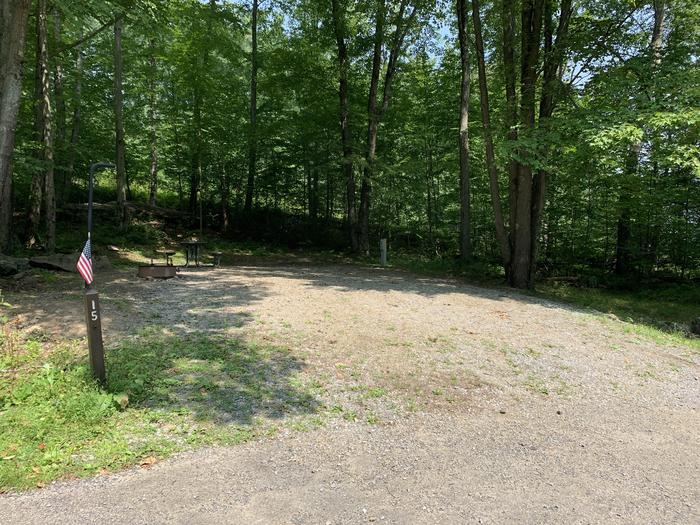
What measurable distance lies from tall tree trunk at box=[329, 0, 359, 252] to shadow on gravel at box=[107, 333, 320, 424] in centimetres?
1132

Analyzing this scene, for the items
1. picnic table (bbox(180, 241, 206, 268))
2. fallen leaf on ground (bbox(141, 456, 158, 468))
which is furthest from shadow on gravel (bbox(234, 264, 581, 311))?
fallen leaf on ground (bbox(141, 456, 158, 468))

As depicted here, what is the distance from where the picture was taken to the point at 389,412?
3943 mm

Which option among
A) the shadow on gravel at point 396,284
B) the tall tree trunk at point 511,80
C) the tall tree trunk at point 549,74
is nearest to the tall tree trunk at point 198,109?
the shadow on gravel at point 396,284

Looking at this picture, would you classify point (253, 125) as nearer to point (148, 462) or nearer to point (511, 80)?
point (511, 80)

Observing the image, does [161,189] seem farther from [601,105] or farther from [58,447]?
[58,447]

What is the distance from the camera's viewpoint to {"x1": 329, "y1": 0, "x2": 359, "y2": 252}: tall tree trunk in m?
15.4

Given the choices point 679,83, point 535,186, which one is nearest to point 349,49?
point 535,186

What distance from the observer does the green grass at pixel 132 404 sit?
2.99 metres

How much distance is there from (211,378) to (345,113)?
45.2 feet

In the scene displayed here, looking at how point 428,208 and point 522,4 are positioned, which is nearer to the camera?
point 522,4

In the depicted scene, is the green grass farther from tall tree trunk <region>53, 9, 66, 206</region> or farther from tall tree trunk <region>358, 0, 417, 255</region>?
tall tree trunk <region>358, 0, 417, 255</region>

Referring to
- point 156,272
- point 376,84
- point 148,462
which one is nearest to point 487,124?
point 376,84

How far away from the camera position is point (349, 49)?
54.1 feet

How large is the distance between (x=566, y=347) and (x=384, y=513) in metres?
4.50
